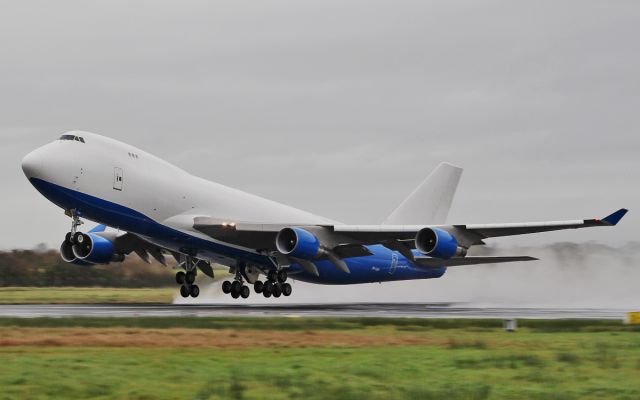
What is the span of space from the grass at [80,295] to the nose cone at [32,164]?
11743 mm

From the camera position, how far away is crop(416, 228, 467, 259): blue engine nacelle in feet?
141

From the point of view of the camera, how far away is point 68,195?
1585 inches

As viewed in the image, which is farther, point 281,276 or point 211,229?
point 281,276

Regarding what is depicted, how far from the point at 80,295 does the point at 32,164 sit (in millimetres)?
20897

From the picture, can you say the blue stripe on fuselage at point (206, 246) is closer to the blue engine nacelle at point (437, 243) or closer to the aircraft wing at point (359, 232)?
the aircraft wing at point (359, 232)

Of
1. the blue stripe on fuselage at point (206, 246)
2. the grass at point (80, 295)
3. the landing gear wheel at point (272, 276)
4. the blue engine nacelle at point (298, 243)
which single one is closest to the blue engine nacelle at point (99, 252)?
the grass at point (80, 295)

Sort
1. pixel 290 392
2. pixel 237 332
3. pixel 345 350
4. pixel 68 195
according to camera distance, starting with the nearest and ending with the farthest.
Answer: pixel 290 392
pixel 345 350
pixel 237 332
pixel 68 195

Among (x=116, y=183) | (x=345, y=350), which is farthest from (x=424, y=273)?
(x=345, y=350)

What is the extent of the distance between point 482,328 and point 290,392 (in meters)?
16.4

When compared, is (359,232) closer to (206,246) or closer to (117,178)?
(206,246)

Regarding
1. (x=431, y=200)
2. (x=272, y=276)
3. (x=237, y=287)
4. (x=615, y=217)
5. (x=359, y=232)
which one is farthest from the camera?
(x=431, y=200)

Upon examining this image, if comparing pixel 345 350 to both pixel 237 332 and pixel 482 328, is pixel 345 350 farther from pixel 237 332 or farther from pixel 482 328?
pixel 482 328

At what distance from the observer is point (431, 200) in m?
59.8

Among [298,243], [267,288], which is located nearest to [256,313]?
[298,243]
